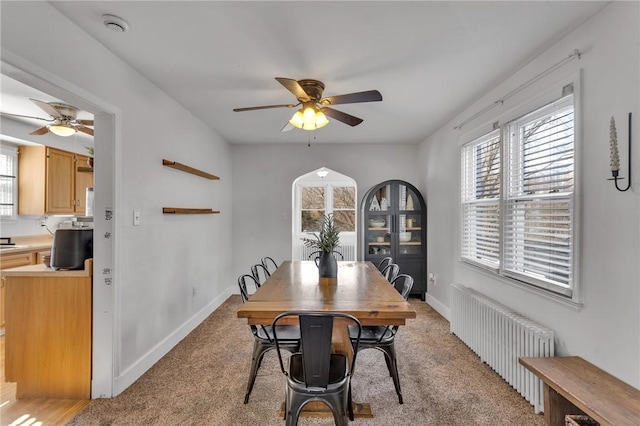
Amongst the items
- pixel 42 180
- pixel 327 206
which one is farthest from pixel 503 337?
pixel 42 180

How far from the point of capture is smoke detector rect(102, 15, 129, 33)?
183 cm

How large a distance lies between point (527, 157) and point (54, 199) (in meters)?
5.51

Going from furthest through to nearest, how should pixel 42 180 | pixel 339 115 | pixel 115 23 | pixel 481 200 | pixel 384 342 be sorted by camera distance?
pixel 42 180 → pixel 481 200 → pixel 339 115 → pixel 384 342 → pixel 115 23

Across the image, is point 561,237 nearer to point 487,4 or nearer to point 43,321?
point 487,4

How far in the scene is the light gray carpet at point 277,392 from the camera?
2.04 metres

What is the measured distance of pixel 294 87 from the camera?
2.23 meters

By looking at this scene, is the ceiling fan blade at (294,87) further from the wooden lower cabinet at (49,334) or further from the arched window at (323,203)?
the arched window at (323,203)

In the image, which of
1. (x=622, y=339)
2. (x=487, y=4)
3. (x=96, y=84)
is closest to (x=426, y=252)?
(x=622, y=339)

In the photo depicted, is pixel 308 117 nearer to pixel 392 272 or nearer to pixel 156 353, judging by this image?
pixel 392 272

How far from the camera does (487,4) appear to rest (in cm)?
171

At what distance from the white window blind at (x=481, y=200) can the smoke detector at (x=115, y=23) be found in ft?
9.72

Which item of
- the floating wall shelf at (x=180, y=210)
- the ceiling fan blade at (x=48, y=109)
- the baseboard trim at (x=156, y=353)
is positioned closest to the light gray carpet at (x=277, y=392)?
the baseboard trim at (x=156, y=353)

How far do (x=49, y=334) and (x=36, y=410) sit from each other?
1.58ft

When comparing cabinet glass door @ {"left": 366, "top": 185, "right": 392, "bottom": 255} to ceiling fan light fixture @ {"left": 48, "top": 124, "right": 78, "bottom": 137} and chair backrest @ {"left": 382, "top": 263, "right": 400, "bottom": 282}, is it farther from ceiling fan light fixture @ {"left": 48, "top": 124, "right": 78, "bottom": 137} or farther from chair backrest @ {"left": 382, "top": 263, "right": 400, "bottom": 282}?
ceiling fan light fixture @ {"left": 48, "top": 124, "right": 78, "bottom": 137}
